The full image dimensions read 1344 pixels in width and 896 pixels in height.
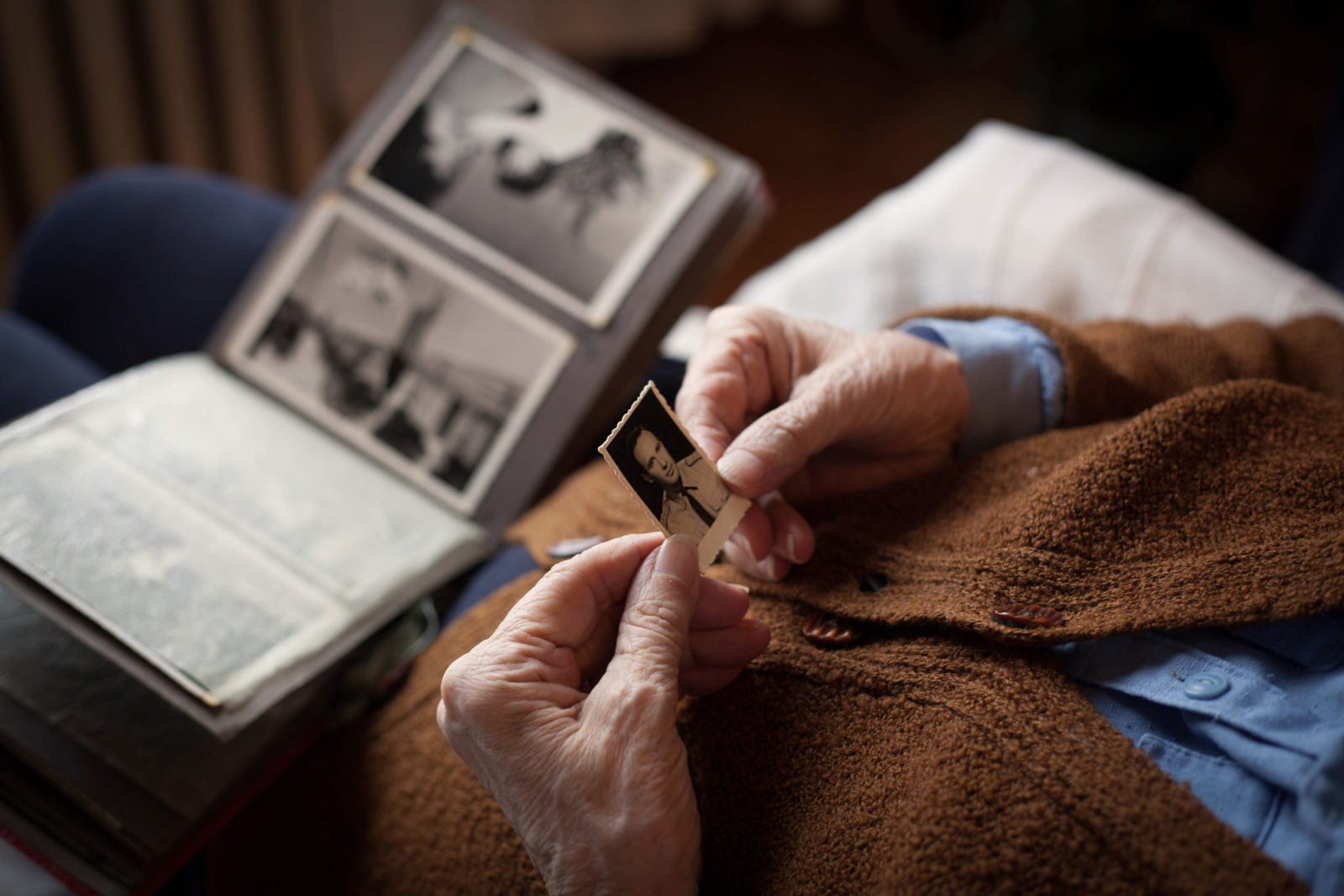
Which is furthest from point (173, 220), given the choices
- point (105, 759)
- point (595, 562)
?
point (595, 562)

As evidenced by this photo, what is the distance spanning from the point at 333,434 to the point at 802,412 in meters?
0.48

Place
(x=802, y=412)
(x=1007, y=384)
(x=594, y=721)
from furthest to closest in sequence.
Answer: (x=1007, y=384)
(x=802, y=412)
(x=594, y=721)

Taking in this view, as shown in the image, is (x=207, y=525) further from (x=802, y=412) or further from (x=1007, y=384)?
(x=1007, y=384)

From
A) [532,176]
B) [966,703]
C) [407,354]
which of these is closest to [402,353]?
[407,354]

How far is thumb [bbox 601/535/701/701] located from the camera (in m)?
0.47

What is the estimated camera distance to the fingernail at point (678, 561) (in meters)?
0.48

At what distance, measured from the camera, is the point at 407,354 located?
82 centimetres

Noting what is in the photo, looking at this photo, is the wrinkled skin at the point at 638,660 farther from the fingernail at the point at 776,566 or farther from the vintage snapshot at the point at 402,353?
the vintage snapshot at the point at 402,353

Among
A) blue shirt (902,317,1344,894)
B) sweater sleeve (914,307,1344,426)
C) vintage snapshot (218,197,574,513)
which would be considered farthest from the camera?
vintage snapshot (218,197,574,513)

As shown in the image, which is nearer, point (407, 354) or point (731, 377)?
point (731, 377)

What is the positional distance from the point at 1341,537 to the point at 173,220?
111 cm

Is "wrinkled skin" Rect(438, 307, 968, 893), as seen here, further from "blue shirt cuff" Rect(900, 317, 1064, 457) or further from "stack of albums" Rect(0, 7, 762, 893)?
"stack of albums" Rect(0, 7, 762, 893)

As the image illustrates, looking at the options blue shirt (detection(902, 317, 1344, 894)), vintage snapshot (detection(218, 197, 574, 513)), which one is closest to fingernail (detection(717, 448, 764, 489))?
blue shirt (detection(902, 317, 1344, 894))

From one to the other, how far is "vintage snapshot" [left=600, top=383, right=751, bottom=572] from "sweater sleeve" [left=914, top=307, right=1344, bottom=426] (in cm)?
30
